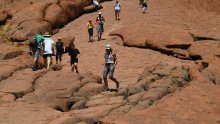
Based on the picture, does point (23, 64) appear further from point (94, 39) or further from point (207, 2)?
point (207, 2)

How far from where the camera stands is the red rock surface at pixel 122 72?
1413 cm

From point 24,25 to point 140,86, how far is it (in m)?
17.8

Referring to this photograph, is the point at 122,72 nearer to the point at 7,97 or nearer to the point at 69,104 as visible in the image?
the point at 69,104

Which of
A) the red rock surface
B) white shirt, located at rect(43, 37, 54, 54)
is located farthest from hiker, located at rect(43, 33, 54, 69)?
the red rock surface

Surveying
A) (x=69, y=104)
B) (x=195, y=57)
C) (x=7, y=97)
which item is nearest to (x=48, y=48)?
(x=7, y=97)

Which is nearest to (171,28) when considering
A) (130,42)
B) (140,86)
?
(130,42)

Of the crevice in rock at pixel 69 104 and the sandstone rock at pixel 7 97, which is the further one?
the sandstone rock at pixel 7 97

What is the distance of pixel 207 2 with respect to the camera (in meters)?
42.4

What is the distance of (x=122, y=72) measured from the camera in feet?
78.3

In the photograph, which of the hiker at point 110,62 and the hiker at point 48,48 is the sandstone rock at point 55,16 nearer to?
the hiker at point 48,48

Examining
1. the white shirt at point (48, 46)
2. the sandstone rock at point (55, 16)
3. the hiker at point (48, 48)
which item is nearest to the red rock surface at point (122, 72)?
the sandstone rock at point (55, 16)

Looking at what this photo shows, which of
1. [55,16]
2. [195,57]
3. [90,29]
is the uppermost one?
[55,16]

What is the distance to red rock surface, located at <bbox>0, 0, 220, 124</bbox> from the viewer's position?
46.4 feet

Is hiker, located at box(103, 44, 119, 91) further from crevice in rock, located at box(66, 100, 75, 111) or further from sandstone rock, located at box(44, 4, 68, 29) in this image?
sandstone rock, located at box(44, 4, 68, 29)
